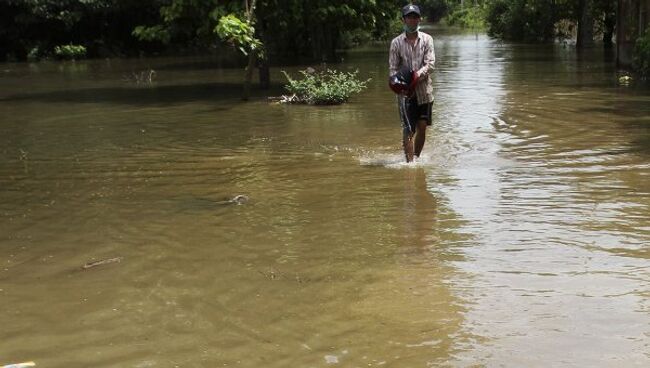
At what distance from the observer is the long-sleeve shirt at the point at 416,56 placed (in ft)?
26.1

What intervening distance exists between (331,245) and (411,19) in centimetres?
319

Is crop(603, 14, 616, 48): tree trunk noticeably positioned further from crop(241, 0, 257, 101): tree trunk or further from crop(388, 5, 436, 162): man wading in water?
crop(388, 5, 436, 162): man wading in water

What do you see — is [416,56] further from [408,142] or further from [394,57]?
[408,142]

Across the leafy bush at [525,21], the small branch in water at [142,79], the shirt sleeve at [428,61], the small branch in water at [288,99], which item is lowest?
the small branch in water at [288,99]

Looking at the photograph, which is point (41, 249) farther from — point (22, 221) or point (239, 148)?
point (239, 148)

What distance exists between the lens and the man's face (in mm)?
7571

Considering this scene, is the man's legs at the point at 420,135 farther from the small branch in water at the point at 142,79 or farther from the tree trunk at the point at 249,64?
the small branch in water at the point at 142,79

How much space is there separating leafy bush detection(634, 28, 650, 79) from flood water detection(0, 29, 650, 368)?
5.61m

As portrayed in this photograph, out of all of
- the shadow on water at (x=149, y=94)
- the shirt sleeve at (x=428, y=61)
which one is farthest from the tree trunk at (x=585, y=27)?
the shirt sleeve at (x=428, y=61)

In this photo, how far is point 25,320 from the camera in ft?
13.8

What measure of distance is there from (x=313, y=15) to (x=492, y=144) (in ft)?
34.3

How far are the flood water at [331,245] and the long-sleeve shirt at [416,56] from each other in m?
1.05

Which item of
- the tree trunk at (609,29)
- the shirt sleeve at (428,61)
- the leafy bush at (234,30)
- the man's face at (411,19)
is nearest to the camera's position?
the man's face at (411,19)

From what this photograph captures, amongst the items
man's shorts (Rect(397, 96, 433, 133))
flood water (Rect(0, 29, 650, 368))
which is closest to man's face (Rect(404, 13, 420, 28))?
man's shorts (Rect(397, 96, 433, 133))
